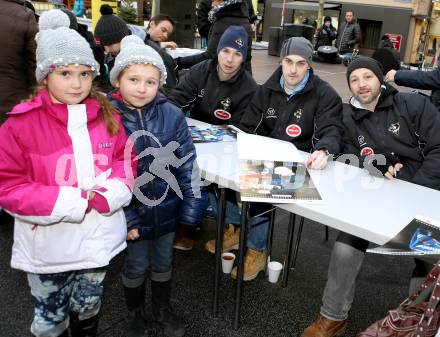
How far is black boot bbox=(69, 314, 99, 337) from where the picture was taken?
6.49 ft

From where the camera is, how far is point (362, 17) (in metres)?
19.1

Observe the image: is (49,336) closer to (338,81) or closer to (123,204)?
(123,204)

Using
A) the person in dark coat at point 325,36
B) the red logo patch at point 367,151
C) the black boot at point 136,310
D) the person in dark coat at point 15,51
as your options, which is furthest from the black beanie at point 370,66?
the person in dark coat at point 325,36

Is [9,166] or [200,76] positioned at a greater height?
[200,76]

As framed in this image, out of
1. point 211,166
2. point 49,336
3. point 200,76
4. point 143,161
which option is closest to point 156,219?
point 143,161

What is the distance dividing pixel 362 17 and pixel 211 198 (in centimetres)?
1845

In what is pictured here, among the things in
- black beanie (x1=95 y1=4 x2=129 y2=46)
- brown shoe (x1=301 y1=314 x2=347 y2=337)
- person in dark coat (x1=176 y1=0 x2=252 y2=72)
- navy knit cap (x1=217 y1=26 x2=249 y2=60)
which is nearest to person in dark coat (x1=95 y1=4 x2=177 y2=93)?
black beanie (x1=95 y1=4 x2=129 y2=46)

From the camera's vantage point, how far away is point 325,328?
2.24 metres

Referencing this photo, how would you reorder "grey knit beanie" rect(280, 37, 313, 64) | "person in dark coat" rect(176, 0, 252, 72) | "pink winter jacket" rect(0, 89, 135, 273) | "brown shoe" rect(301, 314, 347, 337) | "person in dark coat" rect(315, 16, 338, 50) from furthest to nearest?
1. "person in dark coat" rect(315, 16, 338, 50)
2. "person in dark coat" rect(176, 0, 252, 72)
3. "grey knit beanie" rect(280, 37, 313, 64)
4. "brown shoe" rect(301, 314, 347, 337)
5. "pink winter jacket" rect(0, 89, 135, 273)

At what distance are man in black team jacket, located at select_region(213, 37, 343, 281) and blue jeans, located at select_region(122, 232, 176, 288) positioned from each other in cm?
85

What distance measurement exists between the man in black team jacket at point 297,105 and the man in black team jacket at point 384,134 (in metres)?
0.14

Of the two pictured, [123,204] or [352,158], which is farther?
[352,158]

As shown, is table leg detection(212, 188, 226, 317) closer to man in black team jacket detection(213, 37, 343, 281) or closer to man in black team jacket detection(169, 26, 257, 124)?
man in black team jacket detection(213, 37, 343, 281)

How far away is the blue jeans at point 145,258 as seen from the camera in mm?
2110
